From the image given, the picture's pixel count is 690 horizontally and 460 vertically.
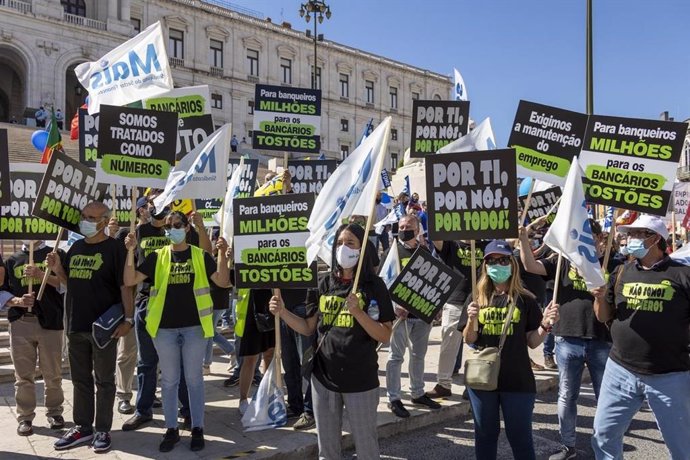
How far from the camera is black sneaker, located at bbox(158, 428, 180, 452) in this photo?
478 centimetres

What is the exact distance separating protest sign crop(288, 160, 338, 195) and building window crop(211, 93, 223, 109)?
41475 mm

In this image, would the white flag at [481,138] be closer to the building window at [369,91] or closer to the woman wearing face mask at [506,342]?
the woman wearing face mask at [506,342]

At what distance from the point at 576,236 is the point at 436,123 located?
3995 millimetres

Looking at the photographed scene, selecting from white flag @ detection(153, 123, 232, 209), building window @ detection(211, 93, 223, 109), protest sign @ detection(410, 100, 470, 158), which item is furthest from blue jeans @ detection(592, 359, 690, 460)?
building window @ detection(211, 93, 223, 109)

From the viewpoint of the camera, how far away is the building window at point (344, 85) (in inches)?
2307

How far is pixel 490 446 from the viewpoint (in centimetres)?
384

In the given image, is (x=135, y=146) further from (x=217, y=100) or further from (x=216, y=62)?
(x=216, y=62)

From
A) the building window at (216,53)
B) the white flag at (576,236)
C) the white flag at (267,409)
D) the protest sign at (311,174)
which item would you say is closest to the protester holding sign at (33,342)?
the white flag at (267,409)

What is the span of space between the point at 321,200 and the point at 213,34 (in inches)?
1924

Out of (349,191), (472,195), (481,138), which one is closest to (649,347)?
(472,195)

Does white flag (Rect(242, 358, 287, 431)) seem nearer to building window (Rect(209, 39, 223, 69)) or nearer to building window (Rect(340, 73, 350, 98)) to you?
building window (Rect(209, 39, 223, 69))

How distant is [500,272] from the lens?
394 cm

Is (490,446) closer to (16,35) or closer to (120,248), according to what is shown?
(120,248)

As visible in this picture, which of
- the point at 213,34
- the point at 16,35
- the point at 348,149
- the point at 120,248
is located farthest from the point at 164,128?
the point at 348,149
